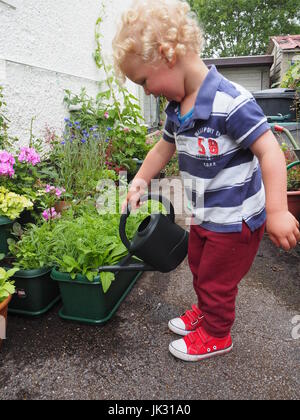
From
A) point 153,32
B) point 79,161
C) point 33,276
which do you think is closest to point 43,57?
point 79,161

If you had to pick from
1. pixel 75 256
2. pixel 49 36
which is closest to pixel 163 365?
pixel 75 256

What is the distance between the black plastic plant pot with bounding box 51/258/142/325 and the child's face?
0.84 meters

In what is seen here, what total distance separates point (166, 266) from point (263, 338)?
0.68 m

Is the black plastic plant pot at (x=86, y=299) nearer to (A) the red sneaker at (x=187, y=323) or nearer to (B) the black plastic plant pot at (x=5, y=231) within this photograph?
(A) the red sneaker at (x=187, y=323)

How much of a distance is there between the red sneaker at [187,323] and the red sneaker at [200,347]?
0.40ft

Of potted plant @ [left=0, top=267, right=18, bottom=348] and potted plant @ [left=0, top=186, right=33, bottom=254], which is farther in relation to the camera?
potted plant @ [left=0, top=186, right=33, bottom=254]

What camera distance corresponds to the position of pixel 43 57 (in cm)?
317

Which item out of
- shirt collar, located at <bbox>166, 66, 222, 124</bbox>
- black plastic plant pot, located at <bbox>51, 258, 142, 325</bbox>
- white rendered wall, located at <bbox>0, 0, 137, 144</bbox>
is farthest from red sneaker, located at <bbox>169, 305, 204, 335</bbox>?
white rendered wall, located at <bbox>0, 0, 137, 144</bbox>

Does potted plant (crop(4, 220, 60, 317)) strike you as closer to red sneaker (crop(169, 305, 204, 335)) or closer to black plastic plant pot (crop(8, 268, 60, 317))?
black plastic plant pot (crop(8, 268, 60, 317))

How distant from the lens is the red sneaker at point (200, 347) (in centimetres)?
156

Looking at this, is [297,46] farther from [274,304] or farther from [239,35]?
[239,35]

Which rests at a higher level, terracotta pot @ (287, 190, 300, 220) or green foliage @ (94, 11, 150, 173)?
green foliage @ (94, 11, 150, 173)

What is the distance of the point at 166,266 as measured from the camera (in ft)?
4.90

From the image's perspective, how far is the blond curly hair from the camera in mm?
1152
